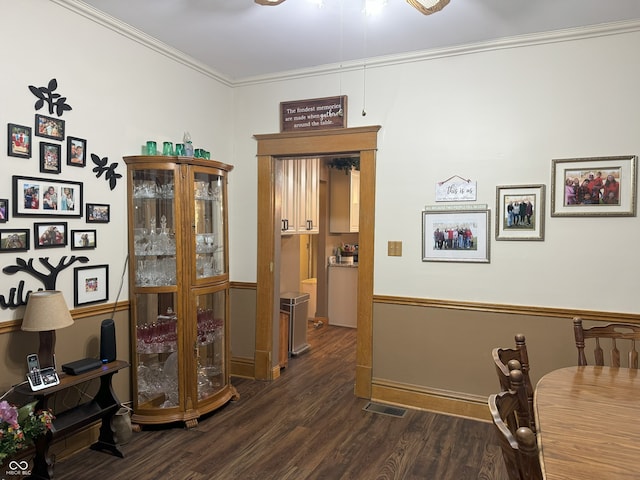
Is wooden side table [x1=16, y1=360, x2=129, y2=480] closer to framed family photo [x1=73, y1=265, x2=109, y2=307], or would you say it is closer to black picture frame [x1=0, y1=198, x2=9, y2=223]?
framed family photo [x1=73, y1=265, x2=109, y2=307]

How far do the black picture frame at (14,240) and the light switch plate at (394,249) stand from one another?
2508mm

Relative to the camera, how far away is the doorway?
12.1ft

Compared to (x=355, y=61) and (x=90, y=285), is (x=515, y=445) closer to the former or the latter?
(x=90, y=285)

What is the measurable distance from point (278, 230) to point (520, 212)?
83.0 inches

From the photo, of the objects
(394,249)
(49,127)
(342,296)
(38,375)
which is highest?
(49,127)

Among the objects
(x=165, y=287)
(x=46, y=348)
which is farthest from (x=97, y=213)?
(x=46, y=348)

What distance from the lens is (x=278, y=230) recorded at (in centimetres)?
420

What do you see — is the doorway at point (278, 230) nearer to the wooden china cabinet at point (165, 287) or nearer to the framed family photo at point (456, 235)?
the framed family photo at point (456, 235)

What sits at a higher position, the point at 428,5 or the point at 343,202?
the point at 428,5

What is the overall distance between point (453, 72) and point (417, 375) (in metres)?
2.41

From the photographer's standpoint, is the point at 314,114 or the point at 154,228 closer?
the point at 154,228

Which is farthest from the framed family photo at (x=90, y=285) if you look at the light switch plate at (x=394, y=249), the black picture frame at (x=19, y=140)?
the light switch plate at (x=394, y=249)

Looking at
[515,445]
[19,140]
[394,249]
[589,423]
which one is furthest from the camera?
[394,249]

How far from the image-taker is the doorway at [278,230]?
3691mm
